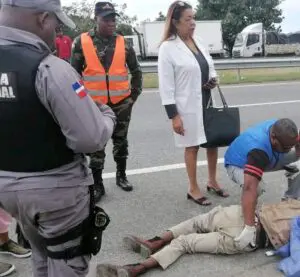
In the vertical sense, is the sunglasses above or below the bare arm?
above

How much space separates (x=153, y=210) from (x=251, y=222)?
45.2 inches

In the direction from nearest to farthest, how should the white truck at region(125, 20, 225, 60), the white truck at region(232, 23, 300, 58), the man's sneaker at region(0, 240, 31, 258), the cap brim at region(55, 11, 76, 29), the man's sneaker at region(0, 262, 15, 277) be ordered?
the cap brim at region(55, 11, 76, 29) → the man's sneaker at region(0, 262, 15, 277) → the man's sneaker at region(0, 240, 31, 258) → the white truck at region(232, 23, 300, 58) → the white truck at region(125, 20, 225, 60)

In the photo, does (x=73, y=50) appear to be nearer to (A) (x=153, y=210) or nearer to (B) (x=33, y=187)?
(A) (x=153, y=210)

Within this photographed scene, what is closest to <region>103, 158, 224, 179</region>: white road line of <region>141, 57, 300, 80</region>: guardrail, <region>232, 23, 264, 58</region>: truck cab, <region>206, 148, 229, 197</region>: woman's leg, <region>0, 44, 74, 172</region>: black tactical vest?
<region>206, 148, 229, 197</region>: woman's leg

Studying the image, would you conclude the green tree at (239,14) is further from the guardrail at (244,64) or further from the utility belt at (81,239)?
the utility belt at (81,239)

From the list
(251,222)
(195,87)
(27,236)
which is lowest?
(251,222)

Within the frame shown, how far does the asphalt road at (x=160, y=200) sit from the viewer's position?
3.16 meters

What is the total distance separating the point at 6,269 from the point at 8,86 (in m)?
1.74

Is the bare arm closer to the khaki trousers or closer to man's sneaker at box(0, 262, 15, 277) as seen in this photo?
the khaki trousers

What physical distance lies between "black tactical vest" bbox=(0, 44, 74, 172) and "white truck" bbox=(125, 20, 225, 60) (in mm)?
28955

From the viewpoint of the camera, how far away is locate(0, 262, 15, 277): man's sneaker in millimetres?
3070

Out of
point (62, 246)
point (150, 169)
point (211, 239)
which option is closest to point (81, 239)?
point (62, 246)

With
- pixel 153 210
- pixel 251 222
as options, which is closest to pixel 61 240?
pixel 251 222

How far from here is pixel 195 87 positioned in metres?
4.10
